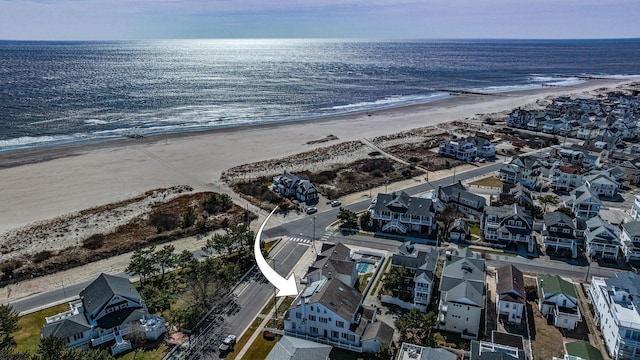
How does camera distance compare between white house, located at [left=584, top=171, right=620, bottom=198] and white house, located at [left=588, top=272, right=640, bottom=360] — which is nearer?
white house, located at [left=588, top=272, right=640, bottom=360]

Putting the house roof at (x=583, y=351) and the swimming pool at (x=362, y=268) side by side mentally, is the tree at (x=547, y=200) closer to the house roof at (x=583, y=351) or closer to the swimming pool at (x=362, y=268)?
the swimming pool at (x=362, y=268)

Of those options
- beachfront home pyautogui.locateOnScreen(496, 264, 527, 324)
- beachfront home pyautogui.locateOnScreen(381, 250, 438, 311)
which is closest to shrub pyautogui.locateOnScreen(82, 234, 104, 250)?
beachfront home pyautogui.locateOnScreen(381, 250, 438, 311)

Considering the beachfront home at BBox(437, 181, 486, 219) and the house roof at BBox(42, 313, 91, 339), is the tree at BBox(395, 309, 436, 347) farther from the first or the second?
the beachfront home at BBox(437, 181, 486, 219)

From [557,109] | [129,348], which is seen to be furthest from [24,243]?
[557,109]

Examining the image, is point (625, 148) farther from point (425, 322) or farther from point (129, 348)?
point (129, 348)

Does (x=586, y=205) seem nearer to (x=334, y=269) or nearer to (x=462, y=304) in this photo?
(x=462, y=304)

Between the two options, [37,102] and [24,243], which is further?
[37,102]
